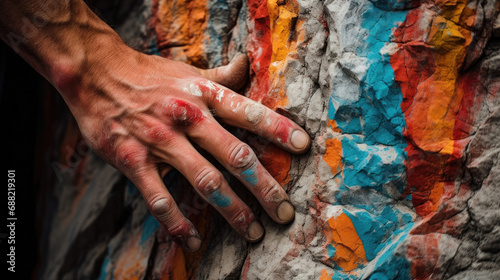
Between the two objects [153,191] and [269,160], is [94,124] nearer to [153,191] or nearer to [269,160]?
[153,191]

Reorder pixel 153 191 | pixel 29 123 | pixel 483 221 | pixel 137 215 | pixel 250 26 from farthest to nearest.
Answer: pixel 29 123 < pixel 137 215 < pixel 250 26 < pixel 153 191 < pixel 483 221

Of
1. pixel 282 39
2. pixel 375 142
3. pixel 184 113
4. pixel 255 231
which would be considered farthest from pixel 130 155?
pixel 375 142

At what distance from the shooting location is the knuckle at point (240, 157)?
3.26 feet

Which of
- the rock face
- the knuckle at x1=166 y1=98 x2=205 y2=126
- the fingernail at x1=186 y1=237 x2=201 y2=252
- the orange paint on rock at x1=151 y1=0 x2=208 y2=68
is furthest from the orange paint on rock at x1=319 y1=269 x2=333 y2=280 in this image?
A: the orange paint on rock at x1=151 y1=0 x2=208 y2=68

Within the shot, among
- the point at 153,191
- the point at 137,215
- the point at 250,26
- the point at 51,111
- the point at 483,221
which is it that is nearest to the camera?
the point at 483,221

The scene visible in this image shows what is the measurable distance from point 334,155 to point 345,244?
0.23 m

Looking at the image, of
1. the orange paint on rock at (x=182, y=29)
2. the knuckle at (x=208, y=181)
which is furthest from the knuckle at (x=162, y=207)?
the orange paint on rock at (x=182, y=29)

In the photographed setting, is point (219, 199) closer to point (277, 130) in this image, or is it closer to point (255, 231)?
point (255, 231)

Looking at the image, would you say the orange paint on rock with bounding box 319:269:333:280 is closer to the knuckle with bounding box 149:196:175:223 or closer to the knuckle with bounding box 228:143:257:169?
the knuckle with bounding box 228:143:257:169

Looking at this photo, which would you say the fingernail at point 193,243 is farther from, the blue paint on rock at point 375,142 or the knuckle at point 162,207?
the blue paint on rock at point 375,142

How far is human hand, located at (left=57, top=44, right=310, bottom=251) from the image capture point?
3.32 feet

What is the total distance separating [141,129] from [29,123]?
2.84 feet

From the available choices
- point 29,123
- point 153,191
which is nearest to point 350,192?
point 153,191

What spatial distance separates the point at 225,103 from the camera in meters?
1.07
